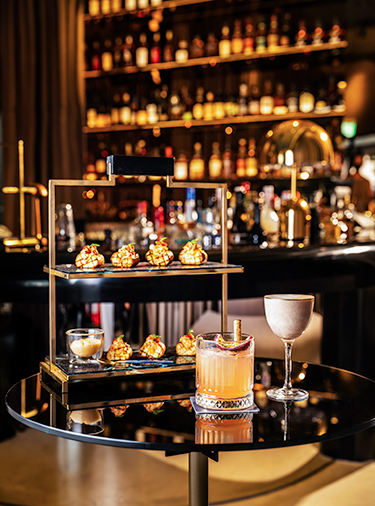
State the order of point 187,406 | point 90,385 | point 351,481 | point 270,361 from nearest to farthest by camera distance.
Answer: point 187,406
point 90,385
point 270,361
point 351,481

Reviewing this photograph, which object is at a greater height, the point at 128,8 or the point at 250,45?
the point at 128,8

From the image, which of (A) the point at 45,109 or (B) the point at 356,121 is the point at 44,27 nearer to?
(A) the point at 45,109

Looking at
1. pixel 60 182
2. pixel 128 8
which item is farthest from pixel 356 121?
pixel 60 182

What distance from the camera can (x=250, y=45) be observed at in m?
4.42

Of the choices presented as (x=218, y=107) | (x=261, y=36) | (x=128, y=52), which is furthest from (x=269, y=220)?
(x=128, y=52)

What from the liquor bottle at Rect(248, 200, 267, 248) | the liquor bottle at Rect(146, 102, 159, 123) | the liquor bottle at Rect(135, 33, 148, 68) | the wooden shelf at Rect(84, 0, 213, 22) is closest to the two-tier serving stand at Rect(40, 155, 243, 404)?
the liquor bottle at Rect(248, 200, 267, 248)

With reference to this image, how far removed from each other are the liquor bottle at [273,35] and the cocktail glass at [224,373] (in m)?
3.77

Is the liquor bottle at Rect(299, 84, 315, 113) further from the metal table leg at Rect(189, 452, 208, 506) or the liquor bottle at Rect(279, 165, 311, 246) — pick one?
the metal table leg at Rect(189, 452, 208, 506)

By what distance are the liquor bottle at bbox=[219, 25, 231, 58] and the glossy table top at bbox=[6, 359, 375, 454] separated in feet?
12.3

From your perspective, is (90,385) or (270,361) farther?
(270,361)

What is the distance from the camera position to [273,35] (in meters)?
4.36

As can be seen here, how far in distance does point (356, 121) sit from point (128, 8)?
2035mm

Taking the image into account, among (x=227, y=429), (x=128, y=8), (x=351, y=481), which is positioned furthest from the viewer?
(x=128, y=8)

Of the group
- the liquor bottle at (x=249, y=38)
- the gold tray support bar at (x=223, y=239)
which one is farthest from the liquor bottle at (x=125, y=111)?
the gold tray support bar at (x=223, y=239)
